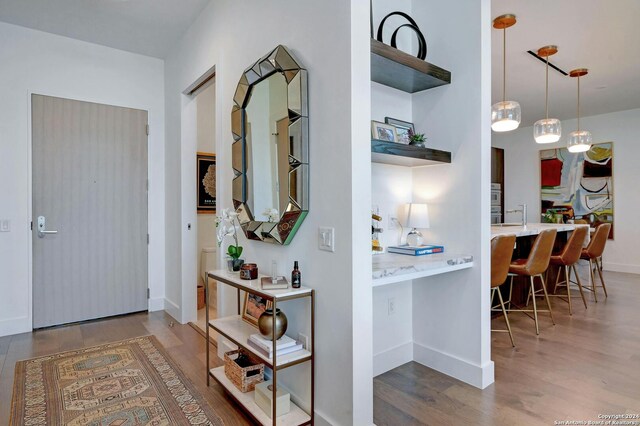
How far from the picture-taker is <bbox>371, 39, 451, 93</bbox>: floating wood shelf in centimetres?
207

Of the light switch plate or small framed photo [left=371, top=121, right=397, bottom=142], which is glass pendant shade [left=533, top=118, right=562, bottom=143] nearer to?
small framed photo [left=371, top=121, right=397, bottom=142]

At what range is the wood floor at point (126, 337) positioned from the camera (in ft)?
7.10

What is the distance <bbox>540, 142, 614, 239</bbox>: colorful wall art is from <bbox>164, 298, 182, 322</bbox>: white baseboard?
7006mm

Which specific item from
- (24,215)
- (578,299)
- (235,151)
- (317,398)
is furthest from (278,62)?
(578,299)

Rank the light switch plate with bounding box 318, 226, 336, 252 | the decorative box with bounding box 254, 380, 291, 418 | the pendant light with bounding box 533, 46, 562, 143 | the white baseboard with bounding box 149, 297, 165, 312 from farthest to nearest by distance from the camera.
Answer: the white baseboard with bounding box 149, 297, 165, 312
the pendant light with bounding box 533, 46, 562, 143
the decorative box with bounding box 254, 380, 291, 418
the light switch plate with bounding box 318, 226, 336, 252

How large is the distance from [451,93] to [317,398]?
2.10 metres

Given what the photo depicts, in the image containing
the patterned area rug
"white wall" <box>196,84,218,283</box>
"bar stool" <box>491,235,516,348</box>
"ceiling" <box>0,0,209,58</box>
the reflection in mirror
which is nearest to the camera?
the patterned area rug

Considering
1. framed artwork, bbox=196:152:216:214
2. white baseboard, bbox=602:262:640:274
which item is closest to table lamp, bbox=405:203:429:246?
framed artwork, bbox=196:152:216:214

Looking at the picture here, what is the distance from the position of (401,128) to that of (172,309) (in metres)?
3.03

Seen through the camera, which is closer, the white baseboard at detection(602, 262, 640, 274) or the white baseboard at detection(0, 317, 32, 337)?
the white baseboard at detection(0, 317, 32, 337)

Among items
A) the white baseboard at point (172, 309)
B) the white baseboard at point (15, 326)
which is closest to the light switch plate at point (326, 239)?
the white baseboard at point (172, 309)

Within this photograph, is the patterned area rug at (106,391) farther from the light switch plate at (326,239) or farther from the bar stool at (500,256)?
the bar stool at (500,256)

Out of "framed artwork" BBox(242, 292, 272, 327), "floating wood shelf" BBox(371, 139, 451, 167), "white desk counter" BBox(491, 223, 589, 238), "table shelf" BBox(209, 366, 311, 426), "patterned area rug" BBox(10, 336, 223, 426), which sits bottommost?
"patterned area rug" BBox(10, 336, 223, 426)

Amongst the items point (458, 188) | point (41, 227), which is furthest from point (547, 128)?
point (41, 227)
